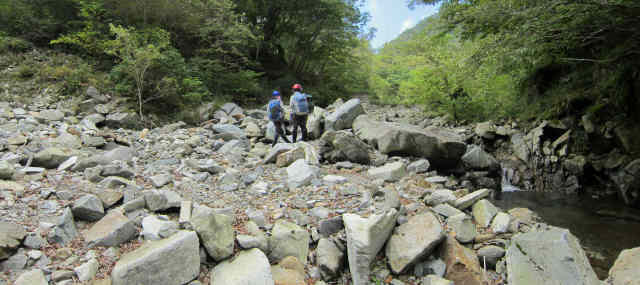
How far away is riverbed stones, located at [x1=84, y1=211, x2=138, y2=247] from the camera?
9.14 feet

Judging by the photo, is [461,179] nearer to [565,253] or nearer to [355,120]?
[355,120]

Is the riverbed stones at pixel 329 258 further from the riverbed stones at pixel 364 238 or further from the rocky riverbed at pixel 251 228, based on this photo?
the riverbed stones at pixel 364 238

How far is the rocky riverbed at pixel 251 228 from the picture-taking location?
2578mm

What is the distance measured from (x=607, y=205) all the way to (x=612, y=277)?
5.48 metres

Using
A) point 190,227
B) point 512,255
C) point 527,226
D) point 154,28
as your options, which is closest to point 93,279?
point 190,227

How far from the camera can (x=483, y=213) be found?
407 cm

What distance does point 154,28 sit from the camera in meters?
11.1

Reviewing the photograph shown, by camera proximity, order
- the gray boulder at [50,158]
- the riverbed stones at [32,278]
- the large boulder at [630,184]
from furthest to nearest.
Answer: the large boulder at [630,184], the gray boulder at [50,158], the riverbed stones at [32,278]

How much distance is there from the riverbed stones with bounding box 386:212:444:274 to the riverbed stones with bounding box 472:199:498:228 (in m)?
1.08

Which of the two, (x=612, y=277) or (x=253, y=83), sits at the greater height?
(x=253, y=83)

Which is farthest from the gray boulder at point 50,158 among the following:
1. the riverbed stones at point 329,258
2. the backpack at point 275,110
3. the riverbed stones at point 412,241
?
the riverbed stones at point 412,241

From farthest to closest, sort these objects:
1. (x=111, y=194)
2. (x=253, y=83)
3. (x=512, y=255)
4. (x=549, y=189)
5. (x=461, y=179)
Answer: (x=253, y=83)
(x=549, y=189)
(x=461, y=179)
(x=111, y=194)
(x=512, y=255)

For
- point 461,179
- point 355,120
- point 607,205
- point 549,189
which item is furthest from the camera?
point 355,120

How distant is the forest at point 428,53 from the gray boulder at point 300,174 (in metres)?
4.82
